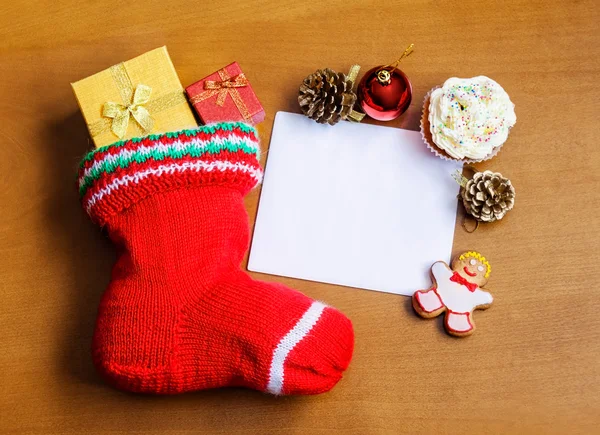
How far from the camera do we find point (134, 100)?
781mm

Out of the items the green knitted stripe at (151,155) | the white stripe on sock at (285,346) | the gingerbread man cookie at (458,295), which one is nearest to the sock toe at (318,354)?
the white stripe on sock at (285,346)

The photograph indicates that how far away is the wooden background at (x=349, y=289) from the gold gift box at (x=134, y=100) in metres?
0.07

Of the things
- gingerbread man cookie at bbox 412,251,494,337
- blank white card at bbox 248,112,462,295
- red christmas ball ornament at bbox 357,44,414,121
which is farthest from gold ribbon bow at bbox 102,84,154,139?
gingerbread man cookie at bbox 412,251,494,337

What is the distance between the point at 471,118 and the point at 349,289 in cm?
28

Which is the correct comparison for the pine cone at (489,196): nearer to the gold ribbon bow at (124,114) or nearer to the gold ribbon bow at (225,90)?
the gold ribbon bow at (225,90)

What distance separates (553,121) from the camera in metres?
0.84

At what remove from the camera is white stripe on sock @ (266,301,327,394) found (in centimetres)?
71

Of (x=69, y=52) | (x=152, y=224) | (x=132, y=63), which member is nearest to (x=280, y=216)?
(x=152, y=224)

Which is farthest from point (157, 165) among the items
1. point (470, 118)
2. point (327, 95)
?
point (470, 118)

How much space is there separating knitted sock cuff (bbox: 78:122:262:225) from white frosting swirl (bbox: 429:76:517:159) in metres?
0.27

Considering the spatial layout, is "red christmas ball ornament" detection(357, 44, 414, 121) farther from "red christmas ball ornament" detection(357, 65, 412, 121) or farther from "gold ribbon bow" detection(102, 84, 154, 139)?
"gold ribbon bow" detection(102, 84, 154, 139)

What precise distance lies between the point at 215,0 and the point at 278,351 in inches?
20.6

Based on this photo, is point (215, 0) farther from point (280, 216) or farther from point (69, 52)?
point (280, 216)

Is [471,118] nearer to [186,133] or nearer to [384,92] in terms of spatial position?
[384,92]
